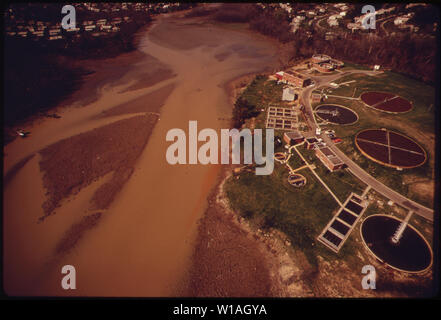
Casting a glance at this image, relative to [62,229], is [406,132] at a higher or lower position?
higher

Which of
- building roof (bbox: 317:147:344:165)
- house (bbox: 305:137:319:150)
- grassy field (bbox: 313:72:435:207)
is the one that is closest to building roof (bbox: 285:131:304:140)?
house (bbox: 305:137:319:150)

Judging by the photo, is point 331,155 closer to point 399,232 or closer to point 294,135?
point 294,135

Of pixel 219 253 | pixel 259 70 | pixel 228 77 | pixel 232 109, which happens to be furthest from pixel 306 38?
pixel 219 253

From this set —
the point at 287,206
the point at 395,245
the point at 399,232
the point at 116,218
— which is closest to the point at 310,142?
the point at 287,206

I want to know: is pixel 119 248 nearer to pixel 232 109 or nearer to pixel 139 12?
pixel 232 109

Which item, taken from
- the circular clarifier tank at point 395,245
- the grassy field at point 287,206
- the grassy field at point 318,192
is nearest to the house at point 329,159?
the grassy field at point 318,192
